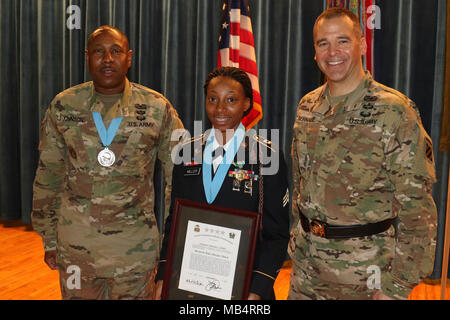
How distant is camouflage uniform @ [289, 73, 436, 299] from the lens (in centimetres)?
→ 141

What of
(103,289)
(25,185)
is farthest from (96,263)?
(25,185)

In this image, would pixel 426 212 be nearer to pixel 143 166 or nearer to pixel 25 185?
pixel 143 166

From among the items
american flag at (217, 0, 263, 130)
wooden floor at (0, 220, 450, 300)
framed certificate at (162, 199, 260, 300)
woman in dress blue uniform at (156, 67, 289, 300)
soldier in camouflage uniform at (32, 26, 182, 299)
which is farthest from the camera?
american flag at (217, 0, 263, 130)

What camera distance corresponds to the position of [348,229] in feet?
5.03

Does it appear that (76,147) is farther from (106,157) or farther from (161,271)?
(161,271)

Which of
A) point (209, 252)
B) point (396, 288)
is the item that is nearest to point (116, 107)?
point (209, 252)

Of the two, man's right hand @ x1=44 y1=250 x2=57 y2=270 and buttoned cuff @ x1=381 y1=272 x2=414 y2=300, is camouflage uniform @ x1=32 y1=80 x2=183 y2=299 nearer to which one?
man's right hand @ x1=44 y1=250 x2=57 y2=270

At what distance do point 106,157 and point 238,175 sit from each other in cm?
76

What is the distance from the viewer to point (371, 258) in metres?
1.52

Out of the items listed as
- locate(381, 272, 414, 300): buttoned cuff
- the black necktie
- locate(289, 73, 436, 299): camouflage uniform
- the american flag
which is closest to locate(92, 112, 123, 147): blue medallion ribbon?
the black necktie

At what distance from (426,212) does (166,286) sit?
85 cm

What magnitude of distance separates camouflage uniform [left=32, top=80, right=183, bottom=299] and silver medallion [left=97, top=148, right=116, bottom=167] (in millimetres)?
17

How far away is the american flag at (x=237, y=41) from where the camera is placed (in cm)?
356

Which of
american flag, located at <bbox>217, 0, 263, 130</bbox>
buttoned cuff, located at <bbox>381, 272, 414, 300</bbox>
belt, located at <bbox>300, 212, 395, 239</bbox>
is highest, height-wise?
american flag, located at <bbox>217, 0, 263, 130</bbox>
